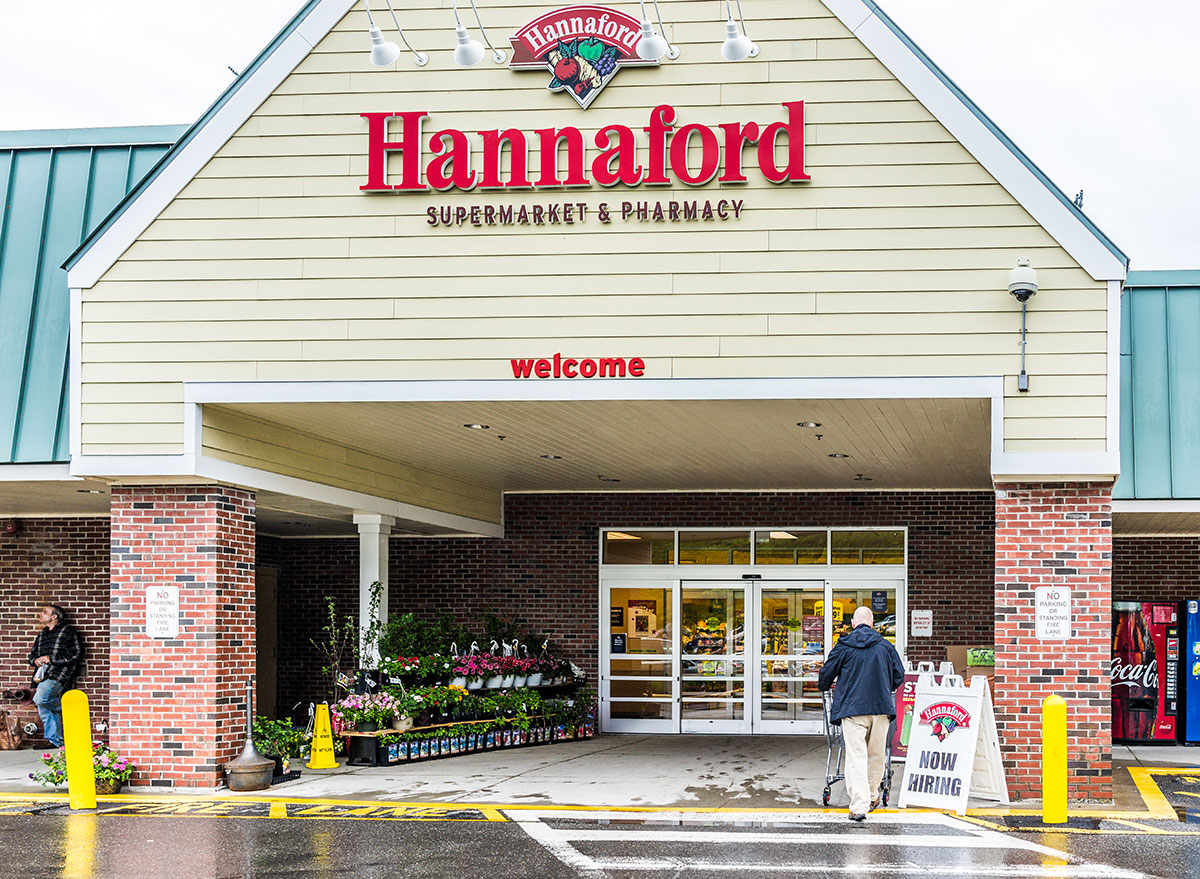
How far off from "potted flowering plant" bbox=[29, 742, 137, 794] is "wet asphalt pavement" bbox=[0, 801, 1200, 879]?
0.42 metres

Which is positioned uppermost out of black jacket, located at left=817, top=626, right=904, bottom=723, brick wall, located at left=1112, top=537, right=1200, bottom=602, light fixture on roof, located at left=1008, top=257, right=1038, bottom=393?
light fixture on roof, located at left=1008, top=257, right=1038, bottom=393

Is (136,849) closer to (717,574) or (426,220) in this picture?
(426,220)

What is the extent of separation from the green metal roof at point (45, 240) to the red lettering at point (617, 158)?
204 inches

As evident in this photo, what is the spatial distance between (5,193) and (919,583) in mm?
12571

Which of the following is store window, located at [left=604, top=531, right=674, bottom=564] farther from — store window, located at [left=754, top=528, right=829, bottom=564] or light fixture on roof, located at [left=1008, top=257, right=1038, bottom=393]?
light fixture on roof, located at [left=1008, top=257, right=1038, bottom=393]

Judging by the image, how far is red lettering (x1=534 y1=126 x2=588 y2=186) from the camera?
12.0m

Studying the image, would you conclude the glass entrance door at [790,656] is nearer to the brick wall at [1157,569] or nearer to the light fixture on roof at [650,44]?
the brick wall at [1157,569]

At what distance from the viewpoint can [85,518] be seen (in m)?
18.3

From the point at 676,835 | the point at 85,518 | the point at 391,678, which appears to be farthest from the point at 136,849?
the point at 85,518

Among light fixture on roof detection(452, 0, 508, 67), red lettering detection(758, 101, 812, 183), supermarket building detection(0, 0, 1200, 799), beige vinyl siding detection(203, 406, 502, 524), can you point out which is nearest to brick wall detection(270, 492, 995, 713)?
beige vinyl siding detection(203, 406, 502, 524)

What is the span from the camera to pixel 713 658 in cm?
1966

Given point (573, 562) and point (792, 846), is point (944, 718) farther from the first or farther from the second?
point (573, 562)

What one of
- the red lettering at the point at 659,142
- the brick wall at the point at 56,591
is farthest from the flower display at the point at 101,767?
the red lettering at the point at 659,142

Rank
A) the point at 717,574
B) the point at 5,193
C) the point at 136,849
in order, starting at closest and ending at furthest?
the point at 136,849 → the point at 5,193 → the point at 717,574
